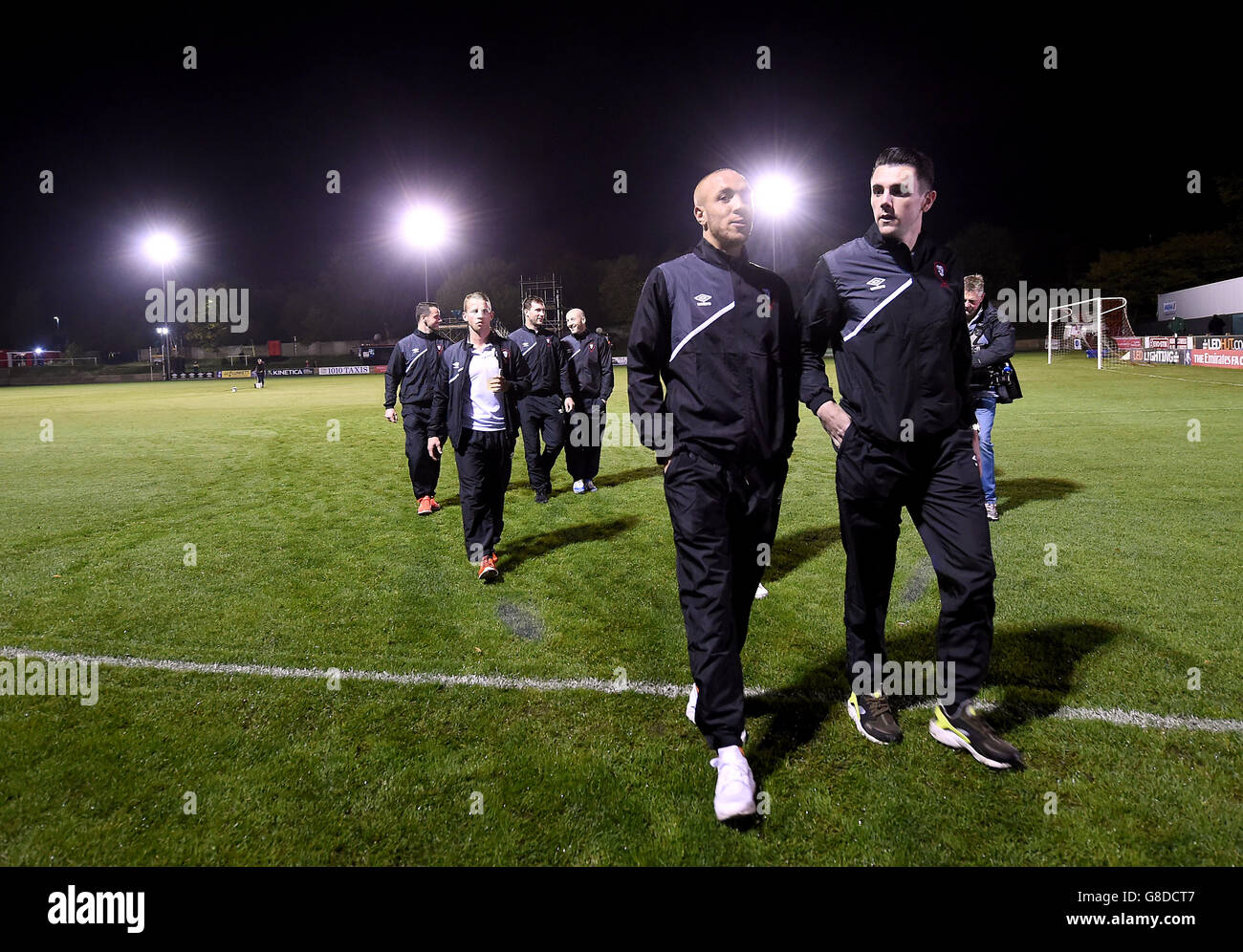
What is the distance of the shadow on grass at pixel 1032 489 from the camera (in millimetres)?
7815

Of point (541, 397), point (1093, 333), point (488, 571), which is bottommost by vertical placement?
point (488, 571)

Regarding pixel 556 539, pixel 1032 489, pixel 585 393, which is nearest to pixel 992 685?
pixel 556 539

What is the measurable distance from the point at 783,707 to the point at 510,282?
77.7 meters

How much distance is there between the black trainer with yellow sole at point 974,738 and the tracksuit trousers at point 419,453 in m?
6.05

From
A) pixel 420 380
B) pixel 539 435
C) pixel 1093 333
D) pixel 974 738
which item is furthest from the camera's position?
pixel 1093 333

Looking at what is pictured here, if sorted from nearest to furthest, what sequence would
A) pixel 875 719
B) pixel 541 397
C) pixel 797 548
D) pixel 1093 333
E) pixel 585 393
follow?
pixel 875 719 < pixel 797 548 < pixel 541 397 < pixel 585 393 < pixel 1093 333

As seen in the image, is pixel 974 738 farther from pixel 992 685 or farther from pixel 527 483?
pixel 527 483

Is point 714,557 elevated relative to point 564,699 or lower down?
elevated

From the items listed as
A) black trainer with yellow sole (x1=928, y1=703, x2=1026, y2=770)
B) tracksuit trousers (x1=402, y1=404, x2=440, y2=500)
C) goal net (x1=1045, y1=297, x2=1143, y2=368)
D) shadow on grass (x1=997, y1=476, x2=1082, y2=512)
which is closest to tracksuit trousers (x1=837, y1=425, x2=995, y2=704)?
black trainer with yellow sole (x1=928, y1=703, x2=1026, y2=770)

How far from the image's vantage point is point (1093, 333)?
129ft

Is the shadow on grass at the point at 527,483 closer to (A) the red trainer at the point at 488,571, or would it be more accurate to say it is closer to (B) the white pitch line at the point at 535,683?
(A) the red trainer at the point at 488,571

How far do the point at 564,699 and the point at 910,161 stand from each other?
2.89m
